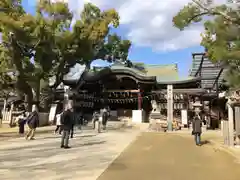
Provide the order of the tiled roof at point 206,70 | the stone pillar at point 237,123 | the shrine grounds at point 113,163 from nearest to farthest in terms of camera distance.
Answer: the shrine grounds at point 113,163 → the stone pillar at point 237,123 → the tiled roof at point 206,70

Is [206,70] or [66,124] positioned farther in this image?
[206,70]

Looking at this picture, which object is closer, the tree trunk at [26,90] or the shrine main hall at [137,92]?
the tree trunk at [26,90]

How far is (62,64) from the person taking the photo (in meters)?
26.8

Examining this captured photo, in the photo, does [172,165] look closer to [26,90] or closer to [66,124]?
[66,124]

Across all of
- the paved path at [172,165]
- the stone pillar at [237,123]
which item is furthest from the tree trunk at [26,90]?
the stone pillar at [237,123]

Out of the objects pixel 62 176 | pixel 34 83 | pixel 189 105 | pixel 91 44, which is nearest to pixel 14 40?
pixel 34 83

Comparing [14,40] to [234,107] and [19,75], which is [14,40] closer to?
[19,75]

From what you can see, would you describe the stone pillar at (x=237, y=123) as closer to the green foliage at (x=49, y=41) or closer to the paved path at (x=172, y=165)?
the paved path at (x=172, y=165)

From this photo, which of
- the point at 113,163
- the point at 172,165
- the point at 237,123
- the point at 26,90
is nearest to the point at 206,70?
the point at 26,90

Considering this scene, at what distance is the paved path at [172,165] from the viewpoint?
7.47 meters

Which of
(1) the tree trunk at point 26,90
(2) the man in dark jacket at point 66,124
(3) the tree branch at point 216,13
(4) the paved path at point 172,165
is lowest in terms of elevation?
(4) the paved path at point 172,165

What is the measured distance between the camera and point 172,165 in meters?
8.95

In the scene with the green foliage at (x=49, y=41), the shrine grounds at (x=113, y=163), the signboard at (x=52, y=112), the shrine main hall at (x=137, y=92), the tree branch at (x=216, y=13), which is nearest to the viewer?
the shrine grounds at (x=113, y=163)

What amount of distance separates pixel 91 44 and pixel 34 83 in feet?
19.7
